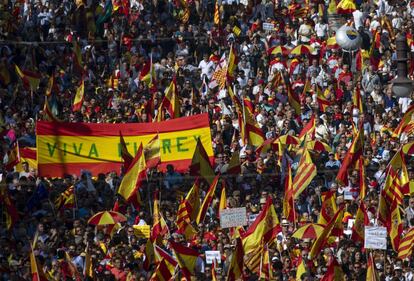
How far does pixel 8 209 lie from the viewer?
38.6 meters

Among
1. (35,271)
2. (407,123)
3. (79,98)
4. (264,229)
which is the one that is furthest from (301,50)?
(35,271)

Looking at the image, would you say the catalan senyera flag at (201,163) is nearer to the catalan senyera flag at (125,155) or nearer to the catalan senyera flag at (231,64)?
the catalan senyera flag at (125,155)

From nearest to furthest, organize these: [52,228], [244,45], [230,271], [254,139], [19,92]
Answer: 1. [230,271]
2. [52,228]
3. [254,139]
4. [19,92]
5. [244,45]

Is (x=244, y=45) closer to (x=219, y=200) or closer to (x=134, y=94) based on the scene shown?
(x=134, y=94)

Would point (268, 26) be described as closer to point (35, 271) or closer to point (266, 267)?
point (266, 267)

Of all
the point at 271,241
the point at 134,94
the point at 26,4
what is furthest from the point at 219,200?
the point at 26,4

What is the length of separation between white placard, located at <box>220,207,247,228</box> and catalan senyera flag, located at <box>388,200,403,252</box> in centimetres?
228

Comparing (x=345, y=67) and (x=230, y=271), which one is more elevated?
(x=345, y=67)

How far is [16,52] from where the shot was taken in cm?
4825

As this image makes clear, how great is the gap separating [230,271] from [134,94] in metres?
12.5

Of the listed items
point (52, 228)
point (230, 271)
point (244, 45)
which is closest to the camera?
point (230, 271)

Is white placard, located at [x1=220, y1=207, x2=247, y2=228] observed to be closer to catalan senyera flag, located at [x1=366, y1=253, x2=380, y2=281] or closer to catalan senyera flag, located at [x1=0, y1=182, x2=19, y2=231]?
catalan senyera flag, located at [x1=366, y1=253, x2=380, y2=281]

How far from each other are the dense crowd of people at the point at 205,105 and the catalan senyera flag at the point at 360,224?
269mm

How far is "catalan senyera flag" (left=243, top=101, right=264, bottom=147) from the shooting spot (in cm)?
4256
